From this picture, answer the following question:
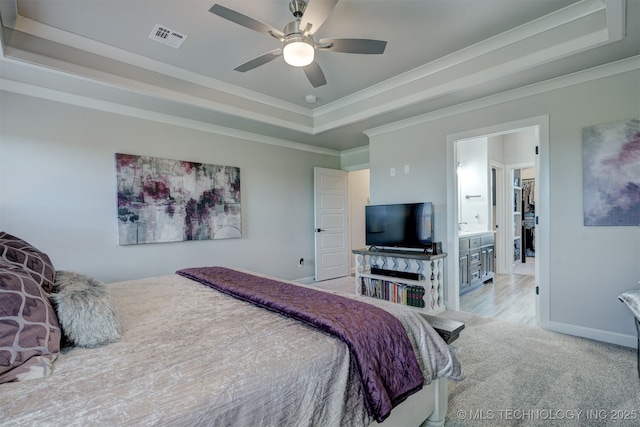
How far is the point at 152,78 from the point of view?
3.05 m

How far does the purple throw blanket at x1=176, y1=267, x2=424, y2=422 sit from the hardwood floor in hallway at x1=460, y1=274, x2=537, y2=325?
8.64 feet

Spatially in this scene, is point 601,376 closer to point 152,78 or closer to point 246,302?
point 246,302

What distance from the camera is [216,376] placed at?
932mm

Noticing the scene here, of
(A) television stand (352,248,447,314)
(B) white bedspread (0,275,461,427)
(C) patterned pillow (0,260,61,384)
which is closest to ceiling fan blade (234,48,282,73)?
(B) white bedspread (0,275,461,427)

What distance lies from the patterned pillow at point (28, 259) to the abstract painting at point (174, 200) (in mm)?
1919

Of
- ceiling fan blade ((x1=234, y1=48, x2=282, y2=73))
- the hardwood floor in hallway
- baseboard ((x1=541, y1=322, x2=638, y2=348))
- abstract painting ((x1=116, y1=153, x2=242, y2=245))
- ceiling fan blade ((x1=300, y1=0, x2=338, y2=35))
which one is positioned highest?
ceiling fan blade ((x1=300, y1=0, x2=338, y2=35))

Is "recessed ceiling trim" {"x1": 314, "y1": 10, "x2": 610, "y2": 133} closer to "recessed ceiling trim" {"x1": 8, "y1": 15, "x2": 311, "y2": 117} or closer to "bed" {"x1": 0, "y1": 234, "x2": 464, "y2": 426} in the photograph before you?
"recessed ceiling trim" {"x1": 8, "y1": 15, "x2": 311, "y2": 117}

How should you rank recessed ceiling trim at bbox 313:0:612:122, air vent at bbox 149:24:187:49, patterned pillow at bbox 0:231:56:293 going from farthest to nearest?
air vent at bbox 149:24:187:49 → recessed ceiling trim at bbox 313:0:612:122 → patterned pillow at bbox 0:231:56:293

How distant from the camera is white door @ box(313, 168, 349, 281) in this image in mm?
5238

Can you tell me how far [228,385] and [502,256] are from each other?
20.3 ft

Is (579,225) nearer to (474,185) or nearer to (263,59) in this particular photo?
(474,185)

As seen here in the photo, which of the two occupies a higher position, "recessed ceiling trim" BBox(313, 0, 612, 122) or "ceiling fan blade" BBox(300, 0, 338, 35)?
"recessed ceiling trim" BBox(313, 0, 612, 122)

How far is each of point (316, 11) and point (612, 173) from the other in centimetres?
285

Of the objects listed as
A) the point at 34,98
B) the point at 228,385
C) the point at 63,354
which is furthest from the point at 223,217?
the point at 228,385
